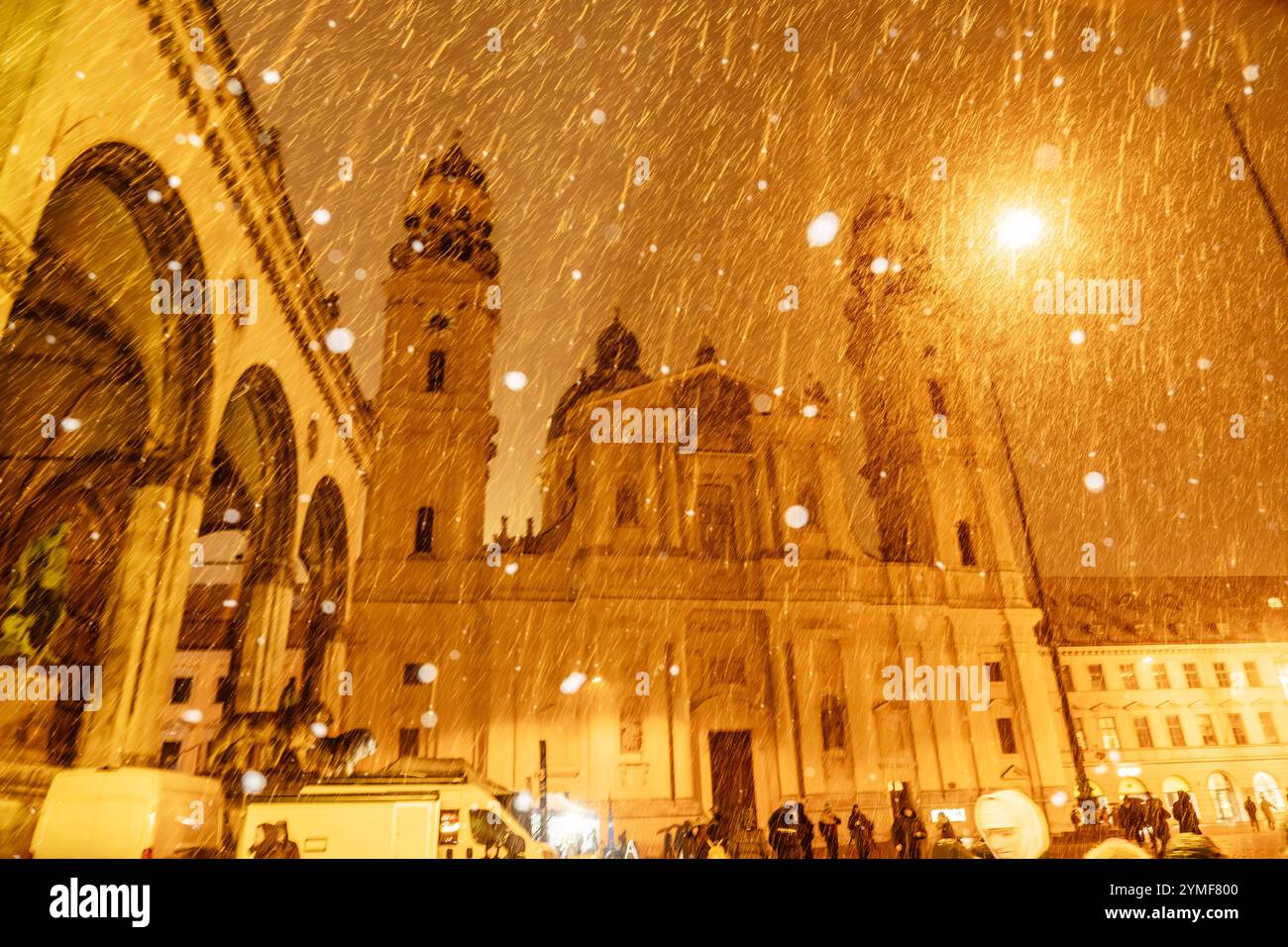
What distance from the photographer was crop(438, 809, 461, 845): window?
762 cm

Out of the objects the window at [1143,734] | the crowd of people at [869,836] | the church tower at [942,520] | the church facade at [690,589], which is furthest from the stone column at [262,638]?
the window at [1143,734]

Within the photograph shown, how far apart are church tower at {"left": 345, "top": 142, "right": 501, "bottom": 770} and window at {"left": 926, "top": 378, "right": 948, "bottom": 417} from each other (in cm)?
1889

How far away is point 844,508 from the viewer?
2889 centimetres

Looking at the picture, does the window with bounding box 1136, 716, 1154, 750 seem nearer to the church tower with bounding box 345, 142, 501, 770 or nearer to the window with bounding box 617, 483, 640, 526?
the window with bounding box 617, 483, 640, 526

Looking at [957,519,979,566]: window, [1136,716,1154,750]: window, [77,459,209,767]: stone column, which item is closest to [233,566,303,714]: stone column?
[77,459,209,767]: stone column

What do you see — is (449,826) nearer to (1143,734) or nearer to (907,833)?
(907,833)

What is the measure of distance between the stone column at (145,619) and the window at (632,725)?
16.4 metres

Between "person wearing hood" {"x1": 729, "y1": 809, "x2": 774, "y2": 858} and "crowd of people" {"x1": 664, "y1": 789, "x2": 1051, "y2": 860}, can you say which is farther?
"person wearing hood" {"x1": 729, "y1": 809, "x2": 774, "y2": 858}

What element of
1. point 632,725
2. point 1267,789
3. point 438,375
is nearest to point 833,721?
point 632,725

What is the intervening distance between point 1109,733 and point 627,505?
27522mm

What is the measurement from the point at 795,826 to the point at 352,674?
17.0m

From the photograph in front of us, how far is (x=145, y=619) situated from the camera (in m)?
9.70

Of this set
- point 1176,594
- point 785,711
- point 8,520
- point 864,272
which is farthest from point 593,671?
point 1176,594

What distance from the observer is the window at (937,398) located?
30375mm
